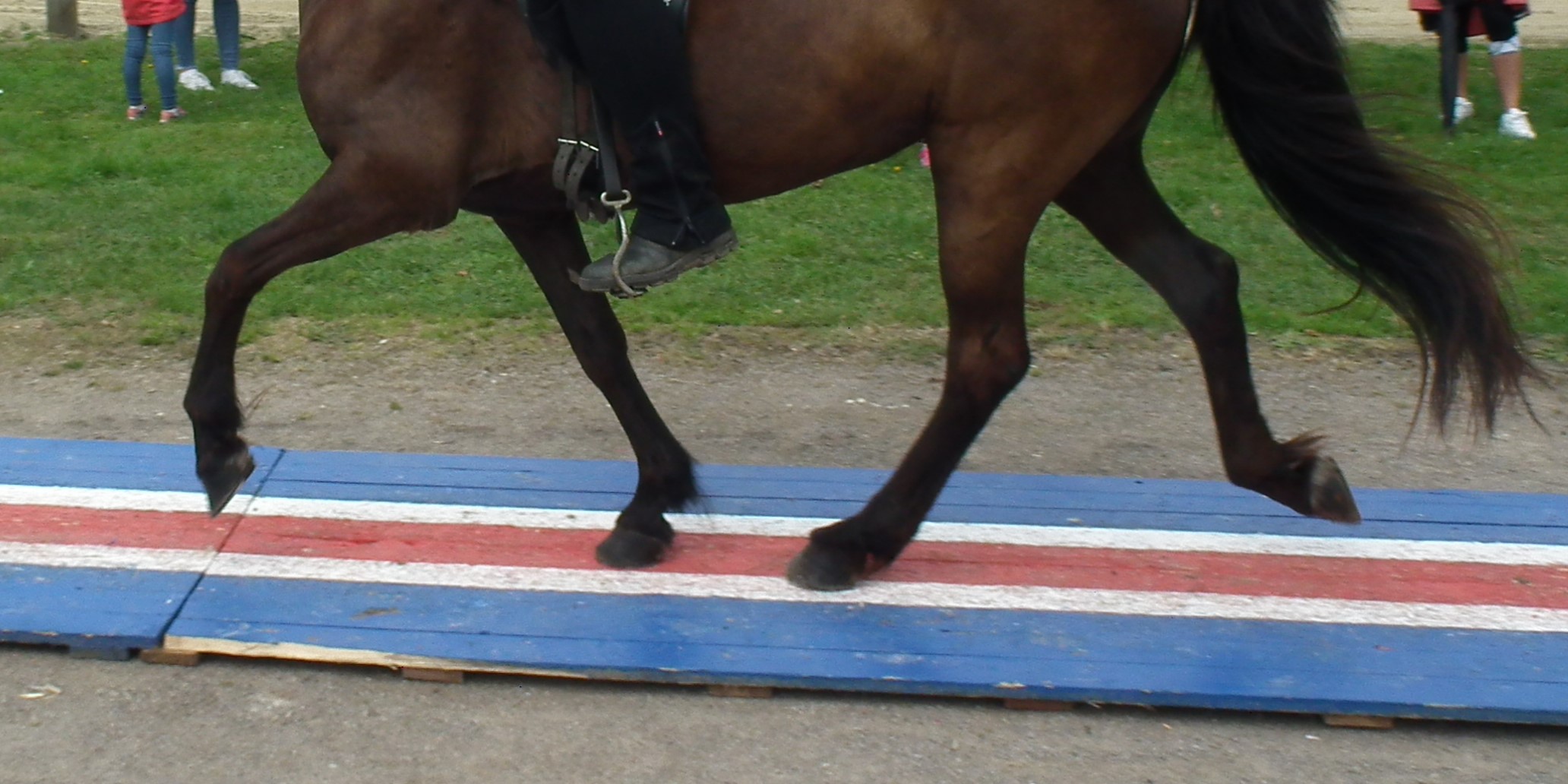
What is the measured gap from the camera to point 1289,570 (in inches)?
157

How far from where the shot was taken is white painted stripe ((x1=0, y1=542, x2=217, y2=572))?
12.8 feet

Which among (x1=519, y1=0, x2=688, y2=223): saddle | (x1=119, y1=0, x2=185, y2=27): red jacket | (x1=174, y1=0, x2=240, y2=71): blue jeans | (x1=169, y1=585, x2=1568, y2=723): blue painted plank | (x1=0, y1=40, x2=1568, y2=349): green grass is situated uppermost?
(x1=519, y1=0, x2=688, y2=223): saddle

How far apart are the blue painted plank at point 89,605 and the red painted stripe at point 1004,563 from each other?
0.88 feet

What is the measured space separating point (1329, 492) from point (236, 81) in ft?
29.4

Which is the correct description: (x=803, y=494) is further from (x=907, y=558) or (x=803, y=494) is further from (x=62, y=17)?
(x=62, y=17)

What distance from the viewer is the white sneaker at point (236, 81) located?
10.9 meters

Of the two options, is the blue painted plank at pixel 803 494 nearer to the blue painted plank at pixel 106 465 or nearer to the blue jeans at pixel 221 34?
the blue painted plank at pixel 106 465

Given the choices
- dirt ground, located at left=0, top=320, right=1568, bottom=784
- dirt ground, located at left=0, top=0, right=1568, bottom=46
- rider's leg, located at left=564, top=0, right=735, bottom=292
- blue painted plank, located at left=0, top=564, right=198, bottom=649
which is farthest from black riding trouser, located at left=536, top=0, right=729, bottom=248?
dirt ground, located at left=0, top=0, right=1568, bottom=46

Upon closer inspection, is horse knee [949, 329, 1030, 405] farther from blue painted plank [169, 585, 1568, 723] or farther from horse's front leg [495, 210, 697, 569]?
horse's front leg [495, 210, 697, 569]

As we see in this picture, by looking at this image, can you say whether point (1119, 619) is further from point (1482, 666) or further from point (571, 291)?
point (571, 291)

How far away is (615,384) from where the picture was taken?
13.6ft

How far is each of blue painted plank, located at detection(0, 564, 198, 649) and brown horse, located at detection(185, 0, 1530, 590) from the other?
0.30 m

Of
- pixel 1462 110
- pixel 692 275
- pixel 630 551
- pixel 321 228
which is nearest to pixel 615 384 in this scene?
pixel 630 551

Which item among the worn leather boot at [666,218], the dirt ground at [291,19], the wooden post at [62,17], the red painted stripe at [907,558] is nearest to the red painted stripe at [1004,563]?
the red painted stripe at [907,558]
